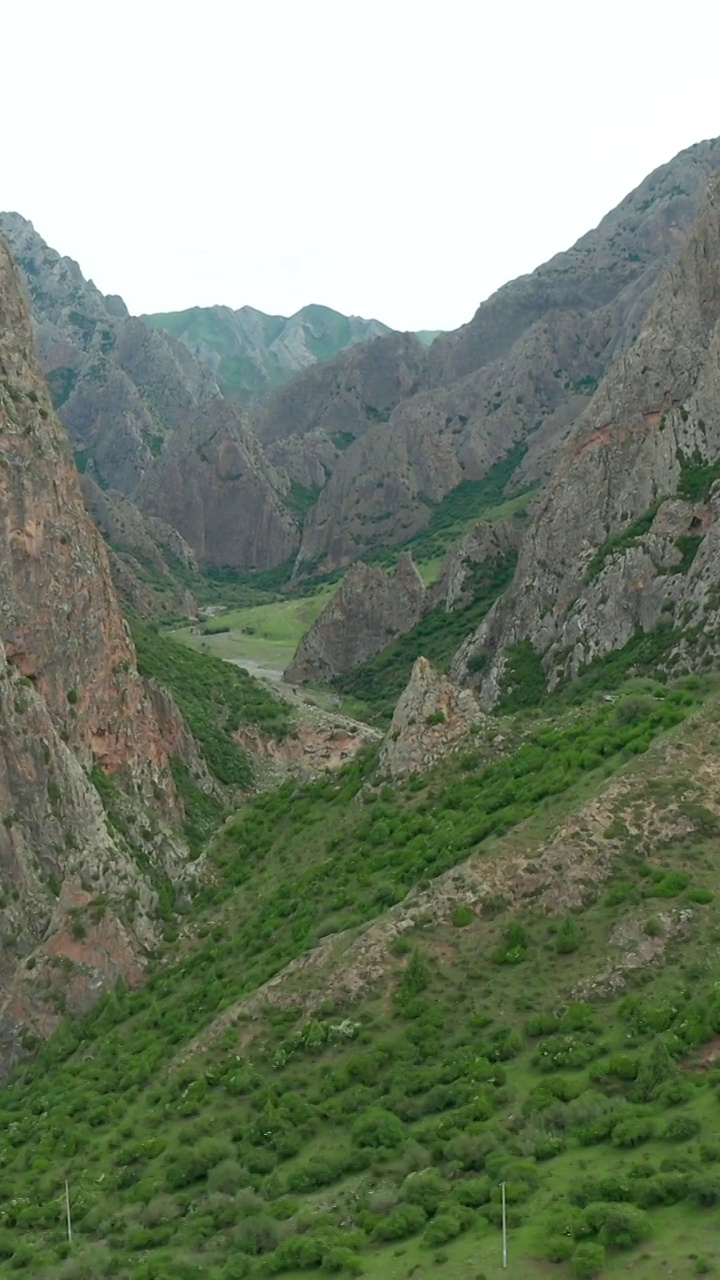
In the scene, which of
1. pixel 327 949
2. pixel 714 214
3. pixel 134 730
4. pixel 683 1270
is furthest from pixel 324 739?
pixel 683 1270

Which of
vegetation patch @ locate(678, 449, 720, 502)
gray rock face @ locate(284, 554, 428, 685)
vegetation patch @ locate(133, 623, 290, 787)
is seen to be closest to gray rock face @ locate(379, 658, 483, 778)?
vegetation patch @ locate(678, 449, 720, 502)

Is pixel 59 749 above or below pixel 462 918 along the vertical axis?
above

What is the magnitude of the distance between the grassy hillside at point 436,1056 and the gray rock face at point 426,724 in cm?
86

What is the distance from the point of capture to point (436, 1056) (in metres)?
28.8

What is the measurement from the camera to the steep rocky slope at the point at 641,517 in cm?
7338

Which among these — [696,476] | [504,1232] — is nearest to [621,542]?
[696,476]

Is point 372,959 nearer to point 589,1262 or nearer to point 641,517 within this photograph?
point 589,1262

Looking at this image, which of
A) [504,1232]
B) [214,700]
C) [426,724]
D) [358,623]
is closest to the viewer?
[504,1232]

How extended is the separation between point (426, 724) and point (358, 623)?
89742 millimetres

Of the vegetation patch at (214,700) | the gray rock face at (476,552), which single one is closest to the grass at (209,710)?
the vegetation patch at (214,700)

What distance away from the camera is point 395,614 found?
131375 mm

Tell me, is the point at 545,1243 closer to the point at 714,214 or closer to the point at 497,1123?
the point at 497,1123

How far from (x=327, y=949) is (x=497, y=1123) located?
28.6 feet

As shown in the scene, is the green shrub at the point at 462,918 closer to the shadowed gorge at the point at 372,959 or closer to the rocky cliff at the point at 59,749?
the shadowed gorge at the point at 372,959
